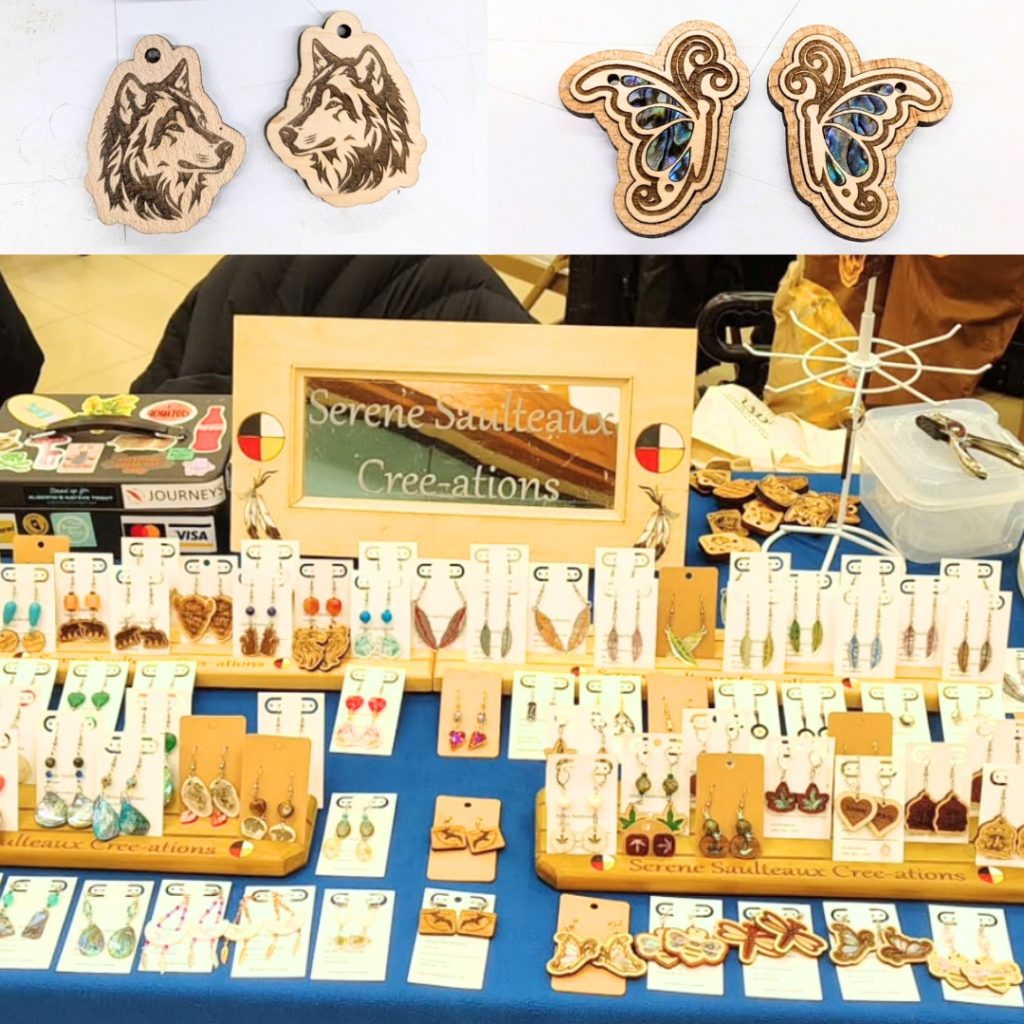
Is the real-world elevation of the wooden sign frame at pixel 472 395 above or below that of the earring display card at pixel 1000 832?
above

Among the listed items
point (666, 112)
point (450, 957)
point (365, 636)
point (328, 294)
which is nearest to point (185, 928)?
point (450, 957)

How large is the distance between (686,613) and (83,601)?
87 cm

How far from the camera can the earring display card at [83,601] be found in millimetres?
1851

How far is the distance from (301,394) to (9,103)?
0.61 metres

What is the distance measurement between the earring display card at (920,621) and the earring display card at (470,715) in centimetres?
57

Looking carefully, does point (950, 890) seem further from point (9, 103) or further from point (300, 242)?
point (9, 103)

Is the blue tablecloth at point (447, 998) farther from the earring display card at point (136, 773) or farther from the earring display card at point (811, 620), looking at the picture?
the earring display card at point (811, 620)

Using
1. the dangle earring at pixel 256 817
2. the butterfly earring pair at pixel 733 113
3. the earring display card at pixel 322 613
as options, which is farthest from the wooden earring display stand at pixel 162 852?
the butterfly earring pair at pixel 733 113

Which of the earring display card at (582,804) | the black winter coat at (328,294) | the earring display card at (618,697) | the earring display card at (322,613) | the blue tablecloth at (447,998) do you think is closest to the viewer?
the blue tablecloth at (447,998)

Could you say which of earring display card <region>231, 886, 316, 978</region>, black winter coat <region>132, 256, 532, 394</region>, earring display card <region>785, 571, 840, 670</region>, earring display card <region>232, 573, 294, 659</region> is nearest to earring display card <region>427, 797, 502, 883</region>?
earring display card <region>231, 886, 316, 978</region>

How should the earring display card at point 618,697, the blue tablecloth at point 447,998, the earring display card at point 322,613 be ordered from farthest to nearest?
the earring display card at point 322,613, the earring display card at point 618,697, the blue tablecloth at point 447,998

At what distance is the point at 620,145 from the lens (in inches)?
59.1

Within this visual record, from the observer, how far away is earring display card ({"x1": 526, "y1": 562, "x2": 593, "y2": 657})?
1.84 m

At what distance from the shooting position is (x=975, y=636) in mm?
1798
